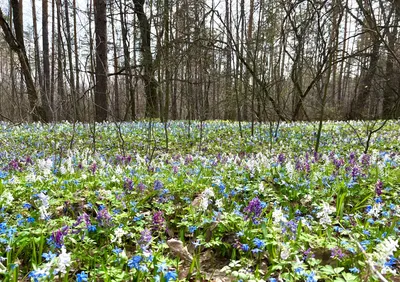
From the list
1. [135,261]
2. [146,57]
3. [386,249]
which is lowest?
[135,261]

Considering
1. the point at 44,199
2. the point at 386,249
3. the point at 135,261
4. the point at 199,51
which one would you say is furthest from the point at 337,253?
the point at 199,51

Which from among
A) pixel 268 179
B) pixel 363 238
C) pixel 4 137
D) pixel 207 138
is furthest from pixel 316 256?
pixel 4 137

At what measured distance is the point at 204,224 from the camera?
8.77 ft

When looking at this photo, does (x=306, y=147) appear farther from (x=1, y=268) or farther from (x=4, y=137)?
(x=4, y=137)

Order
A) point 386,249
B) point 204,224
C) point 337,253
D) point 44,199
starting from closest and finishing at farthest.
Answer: point 386,249, point 337,253, point 44,199, point 204,224

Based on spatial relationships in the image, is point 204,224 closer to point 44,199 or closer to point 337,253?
point 337,253

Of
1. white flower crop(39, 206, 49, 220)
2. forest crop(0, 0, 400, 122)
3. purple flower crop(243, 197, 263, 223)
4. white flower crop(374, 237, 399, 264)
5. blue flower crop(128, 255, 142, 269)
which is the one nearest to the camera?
white flower crop(374, 237, 399, 264)

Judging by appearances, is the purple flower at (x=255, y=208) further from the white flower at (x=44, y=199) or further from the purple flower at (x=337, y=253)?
the white flower at (x=44, y=199)

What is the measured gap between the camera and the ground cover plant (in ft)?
6.31

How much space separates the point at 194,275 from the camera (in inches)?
86.7

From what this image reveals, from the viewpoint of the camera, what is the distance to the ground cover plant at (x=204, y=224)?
1924mm

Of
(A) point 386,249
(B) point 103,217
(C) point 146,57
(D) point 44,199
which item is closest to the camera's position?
(A) point 386,249

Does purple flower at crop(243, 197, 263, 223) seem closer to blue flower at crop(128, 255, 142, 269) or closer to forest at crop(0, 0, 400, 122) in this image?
blue flower at crop(128, 255, 142, 269)

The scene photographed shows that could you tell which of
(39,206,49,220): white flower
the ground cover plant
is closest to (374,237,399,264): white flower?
the ground cover plant
